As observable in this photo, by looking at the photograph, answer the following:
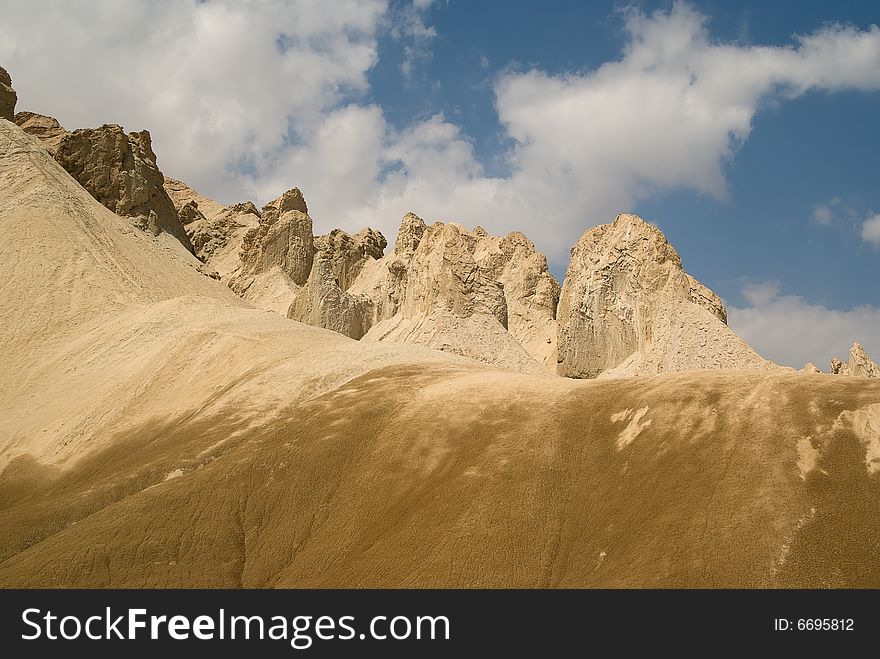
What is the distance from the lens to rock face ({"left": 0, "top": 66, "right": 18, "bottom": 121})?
73.6 metres

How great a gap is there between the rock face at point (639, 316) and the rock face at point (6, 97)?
57.7 meters

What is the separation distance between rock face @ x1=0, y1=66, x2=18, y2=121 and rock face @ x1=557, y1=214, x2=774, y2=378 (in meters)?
57.7

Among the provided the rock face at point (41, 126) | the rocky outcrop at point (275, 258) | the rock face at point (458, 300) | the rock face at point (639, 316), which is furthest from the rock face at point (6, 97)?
the rock face at point (639, 316)

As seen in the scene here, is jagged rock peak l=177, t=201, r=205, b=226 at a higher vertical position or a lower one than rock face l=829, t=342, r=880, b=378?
higher

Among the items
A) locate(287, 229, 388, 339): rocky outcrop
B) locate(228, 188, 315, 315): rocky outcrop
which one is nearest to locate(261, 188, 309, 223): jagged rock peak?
locate(228, 188, 315, 315): rocky outcrop

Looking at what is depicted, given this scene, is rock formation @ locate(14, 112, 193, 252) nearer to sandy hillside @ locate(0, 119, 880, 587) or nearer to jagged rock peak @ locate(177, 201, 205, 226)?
jagged rock peak @ locate(177, 201, 205, 226)

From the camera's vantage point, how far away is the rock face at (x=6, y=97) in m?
73.6

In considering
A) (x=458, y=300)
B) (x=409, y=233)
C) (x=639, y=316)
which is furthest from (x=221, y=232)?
(x=639, y=316)

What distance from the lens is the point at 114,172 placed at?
7556cm

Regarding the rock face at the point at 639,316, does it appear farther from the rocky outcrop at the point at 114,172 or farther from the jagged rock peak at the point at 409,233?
the rocky outcrop at the point at 114,172

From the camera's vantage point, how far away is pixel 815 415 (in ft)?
69.2

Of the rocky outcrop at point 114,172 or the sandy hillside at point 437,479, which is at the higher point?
the rocky outcrop at point 114,172
